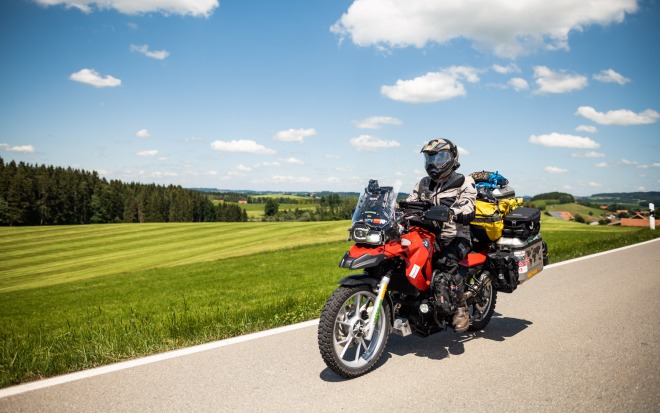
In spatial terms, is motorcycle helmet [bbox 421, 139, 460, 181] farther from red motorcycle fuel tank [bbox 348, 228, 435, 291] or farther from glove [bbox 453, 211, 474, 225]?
red motorcycle fuel tank [bbox 348, 228, 435, 291]

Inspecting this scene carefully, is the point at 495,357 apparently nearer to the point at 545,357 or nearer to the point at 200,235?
the point at 545,357

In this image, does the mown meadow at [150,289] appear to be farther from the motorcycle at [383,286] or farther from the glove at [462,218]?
the glove at [462,218]

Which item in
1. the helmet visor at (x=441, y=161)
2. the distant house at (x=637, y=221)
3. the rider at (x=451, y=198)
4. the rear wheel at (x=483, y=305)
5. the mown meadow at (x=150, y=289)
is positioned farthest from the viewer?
the distant house at (x=637, y=221)

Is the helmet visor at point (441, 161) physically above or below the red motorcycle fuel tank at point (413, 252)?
above

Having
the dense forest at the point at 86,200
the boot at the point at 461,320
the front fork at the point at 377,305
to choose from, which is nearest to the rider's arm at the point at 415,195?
the front fork at the point at 377,305

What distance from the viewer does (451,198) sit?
4680mm

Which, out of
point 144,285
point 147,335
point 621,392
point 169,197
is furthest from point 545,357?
point 169,197

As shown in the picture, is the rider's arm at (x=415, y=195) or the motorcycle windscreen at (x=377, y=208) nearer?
the motorcycle windscreen at (x=377, y=208)

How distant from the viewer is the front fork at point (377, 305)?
4047 millimetres

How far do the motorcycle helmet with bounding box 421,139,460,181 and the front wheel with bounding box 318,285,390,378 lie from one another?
159 cm

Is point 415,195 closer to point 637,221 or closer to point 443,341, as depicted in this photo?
point 443,341

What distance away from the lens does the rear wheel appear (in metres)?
5.31

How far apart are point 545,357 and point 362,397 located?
210 centimetres

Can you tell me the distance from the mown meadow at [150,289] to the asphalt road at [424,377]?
68 cm
